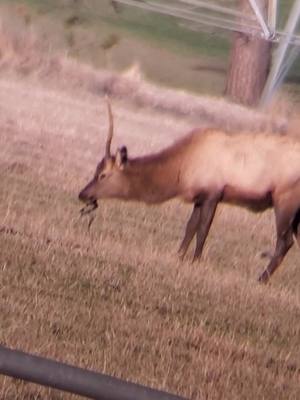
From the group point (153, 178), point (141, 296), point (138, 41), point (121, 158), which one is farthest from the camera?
point (138, 41)

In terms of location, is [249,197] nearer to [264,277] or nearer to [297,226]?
[297,226]

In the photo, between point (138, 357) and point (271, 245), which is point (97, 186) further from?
point (138, 357)

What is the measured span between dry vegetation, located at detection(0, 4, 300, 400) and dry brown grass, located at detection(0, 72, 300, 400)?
0.01 metres

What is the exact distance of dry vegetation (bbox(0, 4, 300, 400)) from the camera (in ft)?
26.0

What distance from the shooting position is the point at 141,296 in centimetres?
972

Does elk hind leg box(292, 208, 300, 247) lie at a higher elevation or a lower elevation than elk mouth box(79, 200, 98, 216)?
higher

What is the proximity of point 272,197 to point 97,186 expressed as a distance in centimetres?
162

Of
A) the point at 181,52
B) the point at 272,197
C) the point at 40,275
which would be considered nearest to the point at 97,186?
the point at 272,197

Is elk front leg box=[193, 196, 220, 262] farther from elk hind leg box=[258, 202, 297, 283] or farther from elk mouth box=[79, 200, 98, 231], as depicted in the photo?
elk mouth box=[79, 200, 98, 231]

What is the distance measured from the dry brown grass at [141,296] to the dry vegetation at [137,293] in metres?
0.01

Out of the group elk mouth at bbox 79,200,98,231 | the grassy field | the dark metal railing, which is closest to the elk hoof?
elk mouth at bbox 79,200,98,231

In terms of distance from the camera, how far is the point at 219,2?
22.4 metres

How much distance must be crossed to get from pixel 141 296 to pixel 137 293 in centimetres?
8

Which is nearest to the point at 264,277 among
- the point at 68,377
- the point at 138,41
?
the point at 68,377
